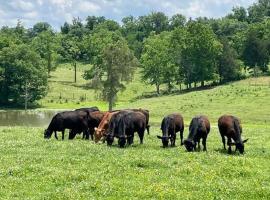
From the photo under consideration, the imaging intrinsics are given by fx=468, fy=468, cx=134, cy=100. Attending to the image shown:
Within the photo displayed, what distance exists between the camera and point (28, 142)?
98.1 ft

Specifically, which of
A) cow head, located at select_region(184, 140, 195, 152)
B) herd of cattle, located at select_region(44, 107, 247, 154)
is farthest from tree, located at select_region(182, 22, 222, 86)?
cow head, located at select_region(184, 140, 195, 152)

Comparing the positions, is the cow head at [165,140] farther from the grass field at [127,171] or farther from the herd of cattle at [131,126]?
the grass field at [127,171]

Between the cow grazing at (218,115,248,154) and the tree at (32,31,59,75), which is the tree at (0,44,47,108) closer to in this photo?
the tree at (32,31,59,75)

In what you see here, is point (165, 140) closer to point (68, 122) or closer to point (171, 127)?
point (171, 127)

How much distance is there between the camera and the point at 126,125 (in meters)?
30.4

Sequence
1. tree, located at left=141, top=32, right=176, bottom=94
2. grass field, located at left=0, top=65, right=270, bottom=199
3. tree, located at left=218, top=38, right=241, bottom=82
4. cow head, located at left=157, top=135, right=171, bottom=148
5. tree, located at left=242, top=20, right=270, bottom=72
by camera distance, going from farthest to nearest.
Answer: tree, located at left=242, top=20, right=270, bottom=72 → tree, located at left=141, top=32, right=176, bottom=94 → tree, located at left=218, top=38, right=241, bottom=82 → cow head, located at left=157, top=135, right=171, bottom=148 → grass field, located at left=0, top=65, right=270, bottom=199

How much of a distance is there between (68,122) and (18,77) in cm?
8052

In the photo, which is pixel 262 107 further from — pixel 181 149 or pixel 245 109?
pixel 181 149

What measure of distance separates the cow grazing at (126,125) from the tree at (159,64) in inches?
3481

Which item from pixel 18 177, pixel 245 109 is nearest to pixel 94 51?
pixel 245 109

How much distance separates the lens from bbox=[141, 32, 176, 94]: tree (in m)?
120

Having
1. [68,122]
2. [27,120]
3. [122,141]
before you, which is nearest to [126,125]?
[122,141]

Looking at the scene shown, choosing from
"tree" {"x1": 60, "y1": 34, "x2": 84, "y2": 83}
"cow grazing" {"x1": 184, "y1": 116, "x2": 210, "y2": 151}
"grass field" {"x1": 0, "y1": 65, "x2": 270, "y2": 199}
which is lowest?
"grass field" {"x1": 0, "y1": 65, "x2": 270, "y2": 199}

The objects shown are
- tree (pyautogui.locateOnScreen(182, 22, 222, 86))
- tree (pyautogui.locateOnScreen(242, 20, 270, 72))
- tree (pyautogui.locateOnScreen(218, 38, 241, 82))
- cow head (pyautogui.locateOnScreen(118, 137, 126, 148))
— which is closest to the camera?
cow head (pyautogui.locateOnScreen(118, 137, 126, 148))
